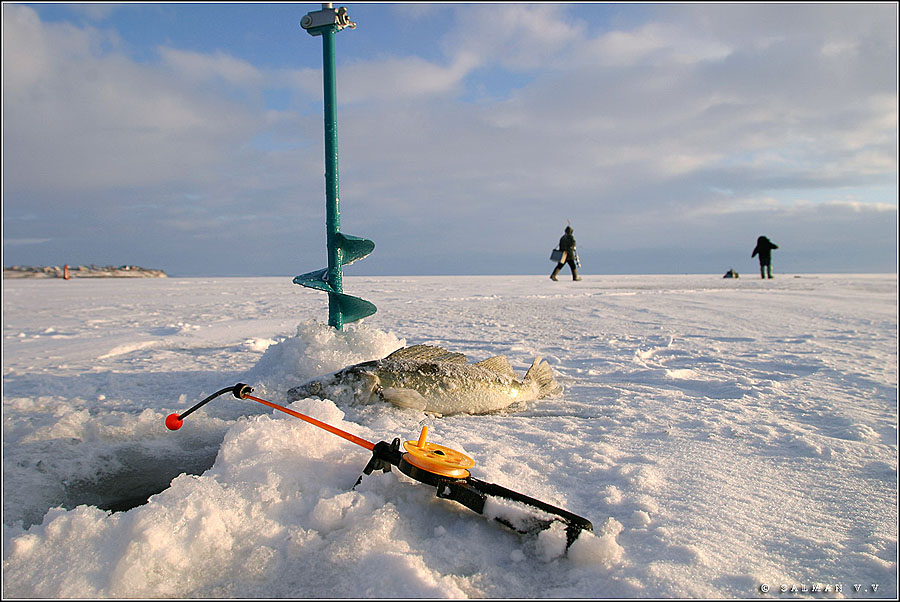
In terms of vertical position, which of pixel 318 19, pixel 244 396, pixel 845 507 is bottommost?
pixel 845 507

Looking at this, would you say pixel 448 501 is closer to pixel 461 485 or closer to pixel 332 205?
pixel 461 485

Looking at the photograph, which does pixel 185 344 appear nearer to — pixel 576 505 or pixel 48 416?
pixel 48 416

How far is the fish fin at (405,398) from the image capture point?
318 cm

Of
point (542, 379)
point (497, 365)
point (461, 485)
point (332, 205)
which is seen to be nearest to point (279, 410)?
point (461, 485)

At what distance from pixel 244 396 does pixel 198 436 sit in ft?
2.65

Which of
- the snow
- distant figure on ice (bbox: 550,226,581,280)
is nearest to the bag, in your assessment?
distant figure on ice (bbox: 550,226,581,280)

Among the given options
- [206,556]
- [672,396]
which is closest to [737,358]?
[672,396]

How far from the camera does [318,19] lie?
435 centimetres

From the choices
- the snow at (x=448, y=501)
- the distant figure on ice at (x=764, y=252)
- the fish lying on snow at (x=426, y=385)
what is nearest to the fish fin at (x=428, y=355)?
the fish lying on snow at (x=426, y=385)

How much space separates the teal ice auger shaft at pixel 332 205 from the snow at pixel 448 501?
0.78ft

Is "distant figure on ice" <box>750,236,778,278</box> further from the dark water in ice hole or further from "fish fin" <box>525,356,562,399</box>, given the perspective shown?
the dark water in ice hole

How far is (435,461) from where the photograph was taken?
179 centimetres

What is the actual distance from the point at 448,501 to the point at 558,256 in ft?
64.2

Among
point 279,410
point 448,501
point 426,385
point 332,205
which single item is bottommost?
point 448,501
